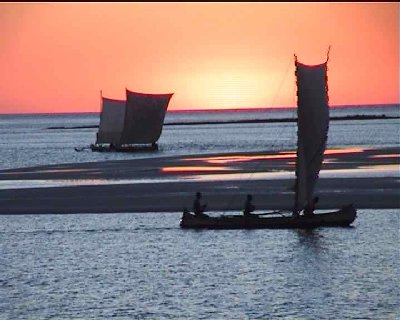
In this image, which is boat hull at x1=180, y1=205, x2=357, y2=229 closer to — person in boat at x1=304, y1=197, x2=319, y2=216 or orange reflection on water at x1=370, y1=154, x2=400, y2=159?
person in boat at x1=304, y1=197, x2=319, y2=216

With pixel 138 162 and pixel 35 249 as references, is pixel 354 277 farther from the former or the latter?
pixel 138 162

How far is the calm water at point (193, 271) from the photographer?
29.7 m

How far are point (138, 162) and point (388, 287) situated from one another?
6252cm

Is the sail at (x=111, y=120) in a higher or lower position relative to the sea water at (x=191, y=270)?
higher

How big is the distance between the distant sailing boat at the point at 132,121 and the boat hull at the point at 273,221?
66763 mm

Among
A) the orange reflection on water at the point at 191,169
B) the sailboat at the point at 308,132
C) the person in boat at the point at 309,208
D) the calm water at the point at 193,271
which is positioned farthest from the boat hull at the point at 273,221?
the orange reflection on water at the point at 191,169

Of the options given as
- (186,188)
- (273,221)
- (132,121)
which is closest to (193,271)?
(273,221)

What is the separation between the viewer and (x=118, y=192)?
60.7m

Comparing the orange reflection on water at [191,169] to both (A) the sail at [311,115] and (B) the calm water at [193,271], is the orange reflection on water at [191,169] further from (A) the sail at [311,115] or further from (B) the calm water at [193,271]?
(A) the sail at [311,115]

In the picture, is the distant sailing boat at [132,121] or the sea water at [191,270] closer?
the sea water at [191,270]

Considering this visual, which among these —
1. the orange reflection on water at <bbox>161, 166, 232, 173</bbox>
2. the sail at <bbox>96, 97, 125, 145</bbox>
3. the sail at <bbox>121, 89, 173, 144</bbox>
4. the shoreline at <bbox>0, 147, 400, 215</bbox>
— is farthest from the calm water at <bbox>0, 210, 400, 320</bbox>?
the sail at <bbox>96, 97, 125, 145</bbox>

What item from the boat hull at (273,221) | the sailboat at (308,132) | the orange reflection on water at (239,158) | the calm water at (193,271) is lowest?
the calm water at (193,271)

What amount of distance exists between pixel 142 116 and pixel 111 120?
717cm

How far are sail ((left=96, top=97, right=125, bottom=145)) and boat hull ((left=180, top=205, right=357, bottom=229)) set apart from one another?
7342 cm
